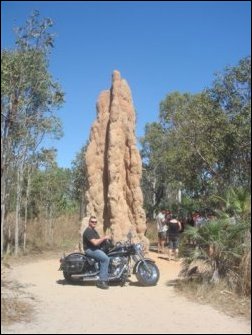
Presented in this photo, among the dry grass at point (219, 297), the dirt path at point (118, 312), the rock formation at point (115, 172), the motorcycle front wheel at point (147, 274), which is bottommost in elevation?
the dirt path at point (118, 312)

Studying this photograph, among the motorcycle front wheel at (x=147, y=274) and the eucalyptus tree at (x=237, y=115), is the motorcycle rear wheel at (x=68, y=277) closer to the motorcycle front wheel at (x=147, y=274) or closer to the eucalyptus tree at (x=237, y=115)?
the motorcycle front wheel at (x=147, y=274)

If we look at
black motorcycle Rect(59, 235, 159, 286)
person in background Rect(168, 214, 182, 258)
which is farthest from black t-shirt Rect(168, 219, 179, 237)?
black motorcycle Rect(59, 235, 159, 286)

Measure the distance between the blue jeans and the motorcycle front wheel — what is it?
888 millimetres

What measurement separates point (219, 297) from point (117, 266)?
3.12 metres

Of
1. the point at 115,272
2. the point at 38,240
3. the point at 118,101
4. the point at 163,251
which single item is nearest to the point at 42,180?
the point at 38,240

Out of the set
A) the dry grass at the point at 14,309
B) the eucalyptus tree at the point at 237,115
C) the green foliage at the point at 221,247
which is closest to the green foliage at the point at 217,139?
the eucalyptus tree at the point at 237,115

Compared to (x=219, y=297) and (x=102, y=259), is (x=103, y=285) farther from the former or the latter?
(x=219, y=297)

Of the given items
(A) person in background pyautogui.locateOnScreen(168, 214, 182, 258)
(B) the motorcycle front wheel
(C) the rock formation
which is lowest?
(B) the motorcycle front wheel

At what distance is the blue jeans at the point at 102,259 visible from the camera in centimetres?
1263

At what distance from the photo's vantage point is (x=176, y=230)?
64.2 ft

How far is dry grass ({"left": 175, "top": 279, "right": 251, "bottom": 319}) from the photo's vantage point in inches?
393

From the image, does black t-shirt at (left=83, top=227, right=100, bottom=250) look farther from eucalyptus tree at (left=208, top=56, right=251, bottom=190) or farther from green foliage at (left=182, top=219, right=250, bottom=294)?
eucalyptus tree at (left=208, top=56, right=251, bottom=190)

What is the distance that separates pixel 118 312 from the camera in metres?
9.61

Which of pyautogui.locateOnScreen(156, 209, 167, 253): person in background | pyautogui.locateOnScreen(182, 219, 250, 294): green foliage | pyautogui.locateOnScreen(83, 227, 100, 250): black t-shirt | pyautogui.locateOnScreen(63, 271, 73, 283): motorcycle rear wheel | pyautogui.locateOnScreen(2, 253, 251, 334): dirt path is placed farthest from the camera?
pyautogui.locateOnScreen(156, 209, 167, 253): person in background
